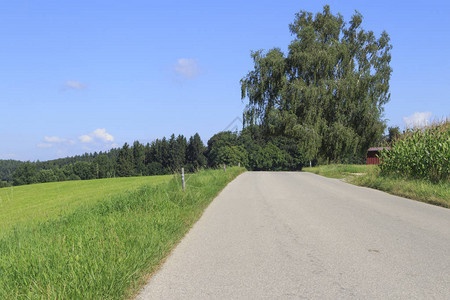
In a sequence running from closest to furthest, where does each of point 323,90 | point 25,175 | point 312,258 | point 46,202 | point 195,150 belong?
point 312,258, point 46,202, point 323,90, point 25,175, point 195,150

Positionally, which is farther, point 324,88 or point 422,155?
point 324,88

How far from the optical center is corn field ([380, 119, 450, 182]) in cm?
1219

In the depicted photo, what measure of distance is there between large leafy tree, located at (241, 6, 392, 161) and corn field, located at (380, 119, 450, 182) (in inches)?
604

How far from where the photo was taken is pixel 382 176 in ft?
51.3

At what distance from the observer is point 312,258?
4488 millimetres

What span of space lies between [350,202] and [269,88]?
25.9m

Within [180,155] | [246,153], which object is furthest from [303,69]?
[180,155]

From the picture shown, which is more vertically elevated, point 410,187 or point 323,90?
point 323,90

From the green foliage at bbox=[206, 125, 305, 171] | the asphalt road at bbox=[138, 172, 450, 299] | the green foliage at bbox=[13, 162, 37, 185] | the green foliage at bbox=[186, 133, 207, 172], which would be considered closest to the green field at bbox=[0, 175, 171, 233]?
the asphalt road at bbox=[138, 172, 450, 299]

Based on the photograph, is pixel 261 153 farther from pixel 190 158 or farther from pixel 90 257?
pixel 90 257

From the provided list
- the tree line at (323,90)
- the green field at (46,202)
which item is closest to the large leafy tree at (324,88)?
the tree line at (323,90)

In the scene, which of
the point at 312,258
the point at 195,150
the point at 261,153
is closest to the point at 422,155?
the point at 312,258

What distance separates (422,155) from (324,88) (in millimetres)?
19418

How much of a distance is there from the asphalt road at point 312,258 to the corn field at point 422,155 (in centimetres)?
518
